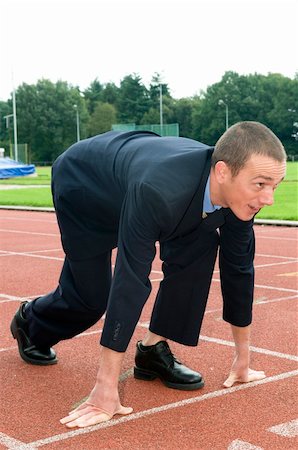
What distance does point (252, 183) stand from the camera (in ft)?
11.0

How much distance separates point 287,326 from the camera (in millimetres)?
5891

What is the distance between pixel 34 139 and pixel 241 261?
96461mm

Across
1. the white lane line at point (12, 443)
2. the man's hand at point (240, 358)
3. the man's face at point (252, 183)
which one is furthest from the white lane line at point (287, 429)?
the white lane line at point (12, 443)

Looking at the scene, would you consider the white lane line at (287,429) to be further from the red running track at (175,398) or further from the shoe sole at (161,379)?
the shoe sole at (161,379)

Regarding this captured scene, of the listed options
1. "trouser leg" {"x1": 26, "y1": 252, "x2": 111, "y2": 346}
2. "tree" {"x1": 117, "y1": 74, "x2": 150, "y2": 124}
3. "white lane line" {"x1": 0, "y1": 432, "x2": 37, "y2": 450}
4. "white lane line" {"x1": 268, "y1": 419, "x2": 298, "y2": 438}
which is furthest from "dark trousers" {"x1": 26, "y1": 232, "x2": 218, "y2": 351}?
"tree" {"x1": 117, "y1": 74, "x2": 150, "y2": 124}

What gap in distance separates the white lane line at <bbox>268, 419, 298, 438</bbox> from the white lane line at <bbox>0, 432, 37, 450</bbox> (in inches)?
46.3

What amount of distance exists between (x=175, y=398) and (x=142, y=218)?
4.33 feet

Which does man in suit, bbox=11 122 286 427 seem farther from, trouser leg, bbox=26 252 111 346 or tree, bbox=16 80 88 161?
tree, bbox=16 80 88 161

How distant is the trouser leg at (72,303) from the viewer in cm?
422

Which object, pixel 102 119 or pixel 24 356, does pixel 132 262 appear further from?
pixel 102 119

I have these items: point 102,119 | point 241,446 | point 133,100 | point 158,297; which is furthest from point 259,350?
point 133,100

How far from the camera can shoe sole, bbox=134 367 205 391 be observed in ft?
14.1

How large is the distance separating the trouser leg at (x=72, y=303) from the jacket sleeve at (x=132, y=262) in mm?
759

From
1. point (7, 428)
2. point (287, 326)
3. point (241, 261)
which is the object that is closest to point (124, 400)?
point (7, 428)
